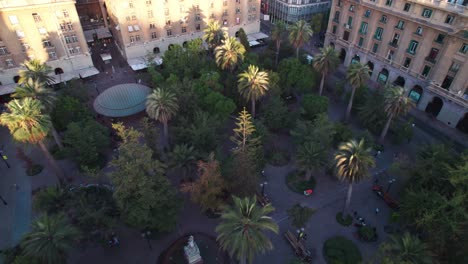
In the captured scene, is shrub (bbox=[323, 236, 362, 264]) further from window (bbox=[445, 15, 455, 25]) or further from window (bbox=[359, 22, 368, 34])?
window (bbox=[359, 22, 368, 34])

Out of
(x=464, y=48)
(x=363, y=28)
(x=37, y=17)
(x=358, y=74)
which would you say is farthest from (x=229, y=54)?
(x=464, y=48)

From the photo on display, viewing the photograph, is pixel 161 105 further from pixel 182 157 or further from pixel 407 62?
pixel 407 62

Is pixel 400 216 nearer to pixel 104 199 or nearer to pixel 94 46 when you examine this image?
pixel 104 199

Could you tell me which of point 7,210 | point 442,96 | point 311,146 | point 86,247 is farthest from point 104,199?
point 442,96

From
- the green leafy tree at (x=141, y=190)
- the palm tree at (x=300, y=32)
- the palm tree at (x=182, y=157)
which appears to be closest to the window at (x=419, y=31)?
the palm tree at (x=300, y=32)

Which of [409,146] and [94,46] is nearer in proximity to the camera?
[409,146]

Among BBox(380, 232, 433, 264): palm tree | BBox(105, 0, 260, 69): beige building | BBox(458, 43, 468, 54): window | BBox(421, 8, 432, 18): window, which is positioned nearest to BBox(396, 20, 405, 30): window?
BBox(421, 8, 432, 18): window
